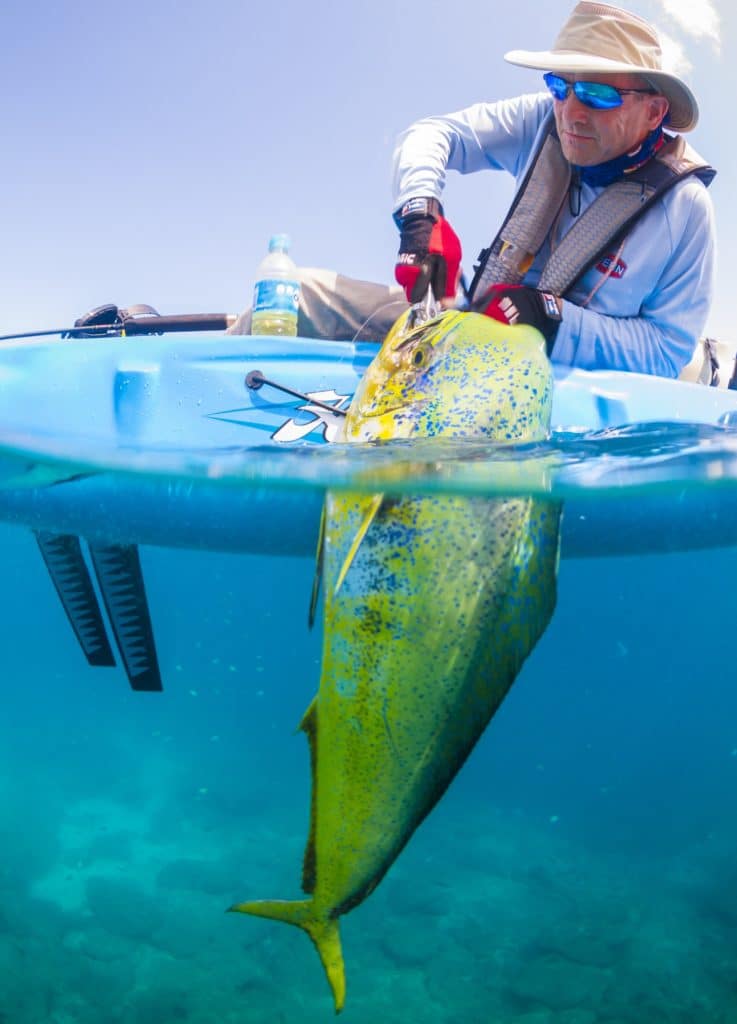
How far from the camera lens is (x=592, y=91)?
3570 mm

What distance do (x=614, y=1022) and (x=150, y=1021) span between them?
2436 millimetres

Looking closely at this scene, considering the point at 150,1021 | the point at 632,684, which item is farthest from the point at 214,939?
the point at 632,684

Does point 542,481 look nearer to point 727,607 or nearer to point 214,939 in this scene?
point 214,939

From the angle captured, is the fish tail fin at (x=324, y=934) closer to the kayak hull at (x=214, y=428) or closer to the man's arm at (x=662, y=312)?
the kayak hull at (x=214, y=428)

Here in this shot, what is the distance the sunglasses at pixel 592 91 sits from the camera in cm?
357

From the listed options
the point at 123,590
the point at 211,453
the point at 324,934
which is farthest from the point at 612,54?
the point at 324,934

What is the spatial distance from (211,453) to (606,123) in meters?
2.73

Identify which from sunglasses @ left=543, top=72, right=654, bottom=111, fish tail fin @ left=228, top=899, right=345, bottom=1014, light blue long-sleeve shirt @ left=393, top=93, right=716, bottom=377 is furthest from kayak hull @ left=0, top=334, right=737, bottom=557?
fish tail fin @ left=228, top=899, right=345, bottom=1014

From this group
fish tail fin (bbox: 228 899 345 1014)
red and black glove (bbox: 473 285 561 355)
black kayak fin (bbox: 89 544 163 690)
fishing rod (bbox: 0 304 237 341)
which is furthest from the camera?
fishing rod (bbox: 0 304 237 341)

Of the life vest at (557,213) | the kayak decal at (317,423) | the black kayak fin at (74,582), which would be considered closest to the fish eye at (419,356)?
the kayak decal at (317,423)

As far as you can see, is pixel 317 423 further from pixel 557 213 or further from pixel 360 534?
pixel 360 534

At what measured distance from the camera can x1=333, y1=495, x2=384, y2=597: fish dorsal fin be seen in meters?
1.54

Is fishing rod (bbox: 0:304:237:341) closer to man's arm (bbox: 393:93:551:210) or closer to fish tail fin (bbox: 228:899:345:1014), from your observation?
man's arm (bbox: 393:93:551:210)

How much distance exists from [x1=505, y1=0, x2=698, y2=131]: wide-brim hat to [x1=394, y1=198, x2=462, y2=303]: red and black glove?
0.84 m
